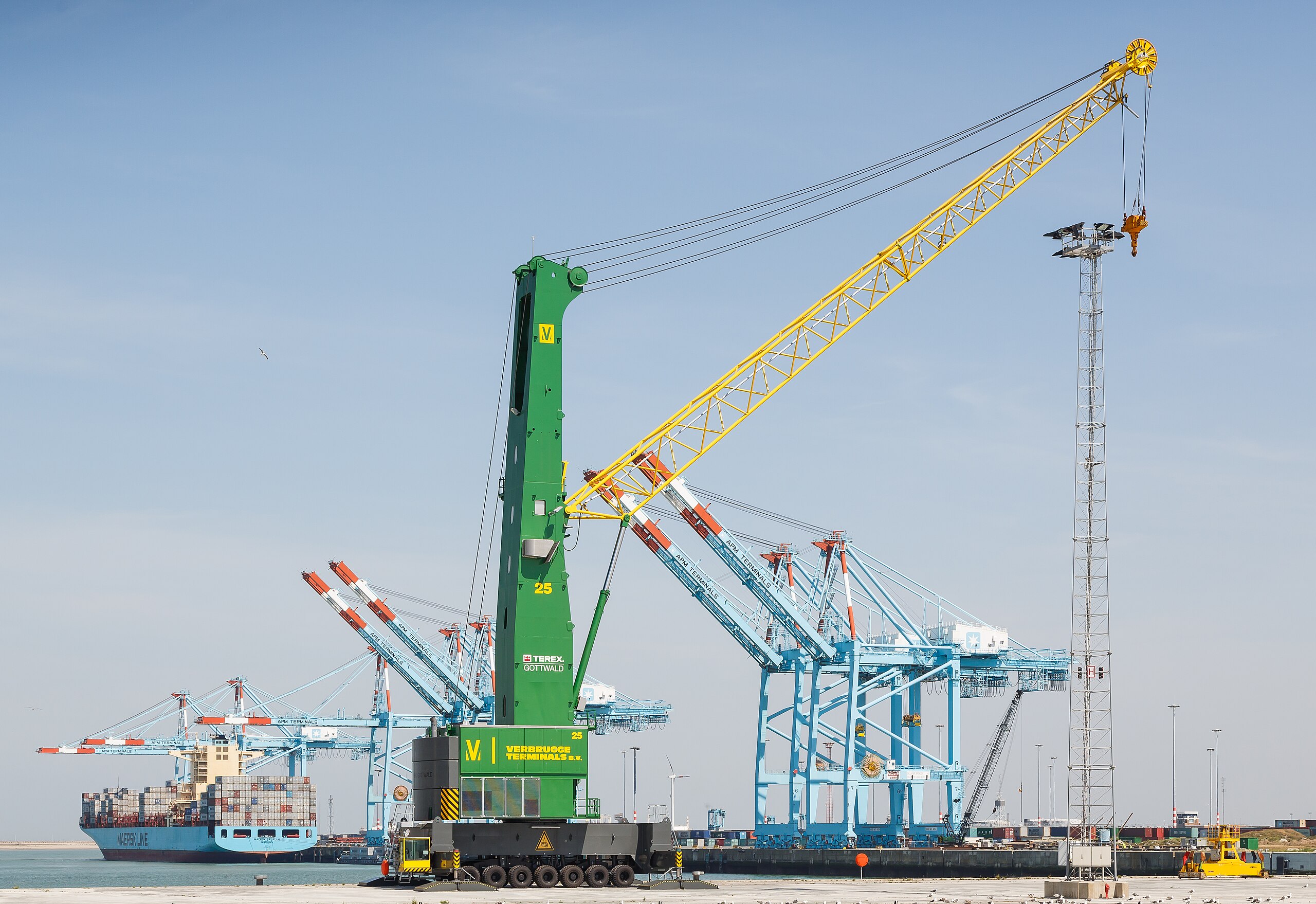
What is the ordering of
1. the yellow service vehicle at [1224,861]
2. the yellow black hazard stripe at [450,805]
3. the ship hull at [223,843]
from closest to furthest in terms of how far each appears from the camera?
the yellow black hazard stripe at [450,805]
the yellow service vehicle at [1224,861]
the ship hull at [223,843]

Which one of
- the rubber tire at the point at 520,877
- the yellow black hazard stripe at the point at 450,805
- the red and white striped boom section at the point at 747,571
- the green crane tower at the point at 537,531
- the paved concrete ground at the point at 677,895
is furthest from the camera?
the red and white striped boom section at the point at 747,571

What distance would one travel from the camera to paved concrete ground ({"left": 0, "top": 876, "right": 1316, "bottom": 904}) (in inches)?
1553

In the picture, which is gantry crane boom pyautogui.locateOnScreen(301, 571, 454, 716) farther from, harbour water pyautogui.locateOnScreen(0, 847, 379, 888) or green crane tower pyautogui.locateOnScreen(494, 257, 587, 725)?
green crane tower pyautogui.locateOnScreen(494, 257, 587, 725)

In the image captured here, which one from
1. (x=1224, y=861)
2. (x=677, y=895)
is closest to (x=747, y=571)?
(x=1224, y=861)

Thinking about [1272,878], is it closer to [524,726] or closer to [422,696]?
[524,726]

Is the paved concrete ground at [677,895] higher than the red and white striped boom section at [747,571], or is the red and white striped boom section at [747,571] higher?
the red and white striped boom section at [747,571]

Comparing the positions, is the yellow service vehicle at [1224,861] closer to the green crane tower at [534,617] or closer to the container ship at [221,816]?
the green crane tower at [534,617]

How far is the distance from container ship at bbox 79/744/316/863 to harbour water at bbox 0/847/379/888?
2172 mm

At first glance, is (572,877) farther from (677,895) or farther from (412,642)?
(412,642)

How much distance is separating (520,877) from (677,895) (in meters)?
5.59

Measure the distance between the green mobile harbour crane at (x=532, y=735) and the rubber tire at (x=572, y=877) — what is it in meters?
0.03

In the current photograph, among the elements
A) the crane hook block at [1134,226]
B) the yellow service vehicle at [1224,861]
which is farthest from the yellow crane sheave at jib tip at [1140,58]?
the yellow service vehicle at [1224,861]

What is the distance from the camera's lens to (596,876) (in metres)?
46.4

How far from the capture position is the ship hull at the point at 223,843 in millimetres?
156875
